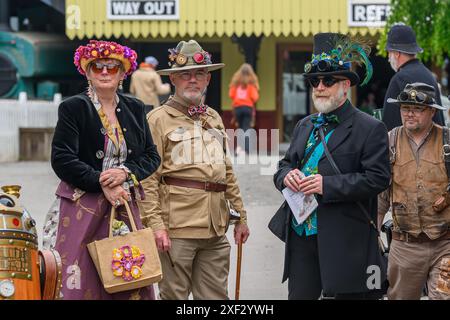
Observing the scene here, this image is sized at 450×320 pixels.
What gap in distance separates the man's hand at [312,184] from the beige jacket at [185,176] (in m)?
0.89

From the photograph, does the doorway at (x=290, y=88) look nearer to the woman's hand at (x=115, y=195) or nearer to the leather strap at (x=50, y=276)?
the woman's hand at (x=115, y=195)

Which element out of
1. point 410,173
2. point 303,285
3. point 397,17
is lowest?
point 303,285

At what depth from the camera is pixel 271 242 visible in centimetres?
1047

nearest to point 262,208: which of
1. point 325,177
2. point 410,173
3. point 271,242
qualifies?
point 271,242

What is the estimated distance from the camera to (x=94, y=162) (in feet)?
18.8

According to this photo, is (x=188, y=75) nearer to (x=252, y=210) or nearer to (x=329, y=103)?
(x=329, y=103)

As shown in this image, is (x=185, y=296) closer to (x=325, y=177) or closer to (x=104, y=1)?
(x=325, y=177)

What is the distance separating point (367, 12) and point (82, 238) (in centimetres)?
1373

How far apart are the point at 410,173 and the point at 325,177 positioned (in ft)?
3.23

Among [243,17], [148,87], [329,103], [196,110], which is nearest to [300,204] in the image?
[329,103]

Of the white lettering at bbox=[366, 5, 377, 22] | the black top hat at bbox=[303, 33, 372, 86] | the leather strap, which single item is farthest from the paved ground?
the white lettering at bbox=[366, 5, 377, 22]

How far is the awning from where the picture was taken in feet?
61.2

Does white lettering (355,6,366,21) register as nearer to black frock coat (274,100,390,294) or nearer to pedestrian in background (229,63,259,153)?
pedestrian in background (229,63,259,153)

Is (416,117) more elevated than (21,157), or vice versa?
(416,117)
